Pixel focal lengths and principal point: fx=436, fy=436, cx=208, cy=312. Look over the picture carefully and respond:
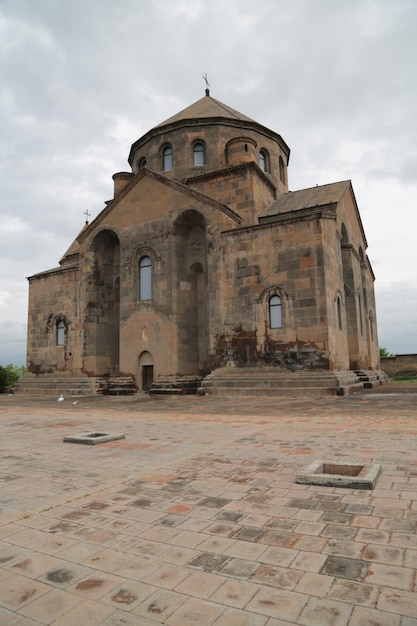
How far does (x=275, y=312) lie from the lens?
15.7 m

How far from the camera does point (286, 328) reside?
15.4 metres

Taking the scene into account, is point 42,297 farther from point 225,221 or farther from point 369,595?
point 369,595

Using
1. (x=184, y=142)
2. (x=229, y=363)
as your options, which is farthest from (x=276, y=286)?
(x=184, y=142)

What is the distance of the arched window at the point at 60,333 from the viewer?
22000 mm

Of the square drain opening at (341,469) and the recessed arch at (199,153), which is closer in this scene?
the square drain opening at (341,469)

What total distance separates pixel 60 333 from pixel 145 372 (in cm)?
600

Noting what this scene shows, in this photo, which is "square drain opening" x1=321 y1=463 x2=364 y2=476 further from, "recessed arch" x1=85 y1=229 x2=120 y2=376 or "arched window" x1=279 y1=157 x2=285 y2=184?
"arched window" x1=279 y1=157 x2=285 y2=184

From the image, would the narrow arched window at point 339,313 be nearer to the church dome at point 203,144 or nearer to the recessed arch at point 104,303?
the church dome at point 203,144

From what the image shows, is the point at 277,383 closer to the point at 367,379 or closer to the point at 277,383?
the point at 277,383

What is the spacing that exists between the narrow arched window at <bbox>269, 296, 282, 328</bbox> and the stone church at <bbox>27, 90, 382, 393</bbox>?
0.04 metres

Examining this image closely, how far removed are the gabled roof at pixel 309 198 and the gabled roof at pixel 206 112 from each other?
19.1ft

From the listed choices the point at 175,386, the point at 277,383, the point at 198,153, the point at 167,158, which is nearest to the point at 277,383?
the point at 277,383

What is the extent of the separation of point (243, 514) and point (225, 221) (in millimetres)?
14919

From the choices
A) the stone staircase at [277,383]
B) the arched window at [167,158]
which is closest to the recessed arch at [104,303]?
the arched window at [167,158]
